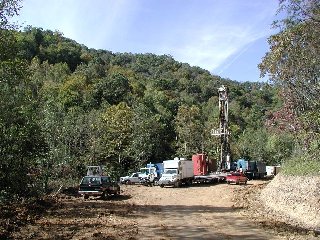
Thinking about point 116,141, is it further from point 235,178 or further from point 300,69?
point 300,69

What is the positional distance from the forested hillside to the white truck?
8.91 m

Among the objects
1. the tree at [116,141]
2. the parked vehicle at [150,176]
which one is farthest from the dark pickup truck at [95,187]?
the tree at [116,141]

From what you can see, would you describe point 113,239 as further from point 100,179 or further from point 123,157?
point 123,157

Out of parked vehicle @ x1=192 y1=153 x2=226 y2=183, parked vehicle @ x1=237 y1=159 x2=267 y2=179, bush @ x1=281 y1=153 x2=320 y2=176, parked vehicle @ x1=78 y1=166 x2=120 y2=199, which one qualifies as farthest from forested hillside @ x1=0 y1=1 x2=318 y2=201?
bush @ x1=281 y1=153 x2=320 y2=176

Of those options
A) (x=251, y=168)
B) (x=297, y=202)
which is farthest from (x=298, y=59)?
(x=251, y=168)

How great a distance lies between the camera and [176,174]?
41.3 m

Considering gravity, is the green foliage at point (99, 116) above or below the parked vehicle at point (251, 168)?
above

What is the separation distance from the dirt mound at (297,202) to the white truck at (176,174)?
14135mm

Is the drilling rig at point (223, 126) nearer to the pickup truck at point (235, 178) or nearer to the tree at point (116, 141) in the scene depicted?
the pickup truck at point (235, 178)

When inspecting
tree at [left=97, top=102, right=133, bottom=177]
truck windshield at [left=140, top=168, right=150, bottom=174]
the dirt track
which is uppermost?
tree at [left=97, top=102, right=133, bottom=177]

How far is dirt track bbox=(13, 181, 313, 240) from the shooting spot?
590 inches

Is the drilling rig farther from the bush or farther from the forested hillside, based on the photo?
the bush

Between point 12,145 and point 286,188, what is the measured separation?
15.9m

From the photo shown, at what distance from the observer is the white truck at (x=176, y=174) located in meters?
41.1
